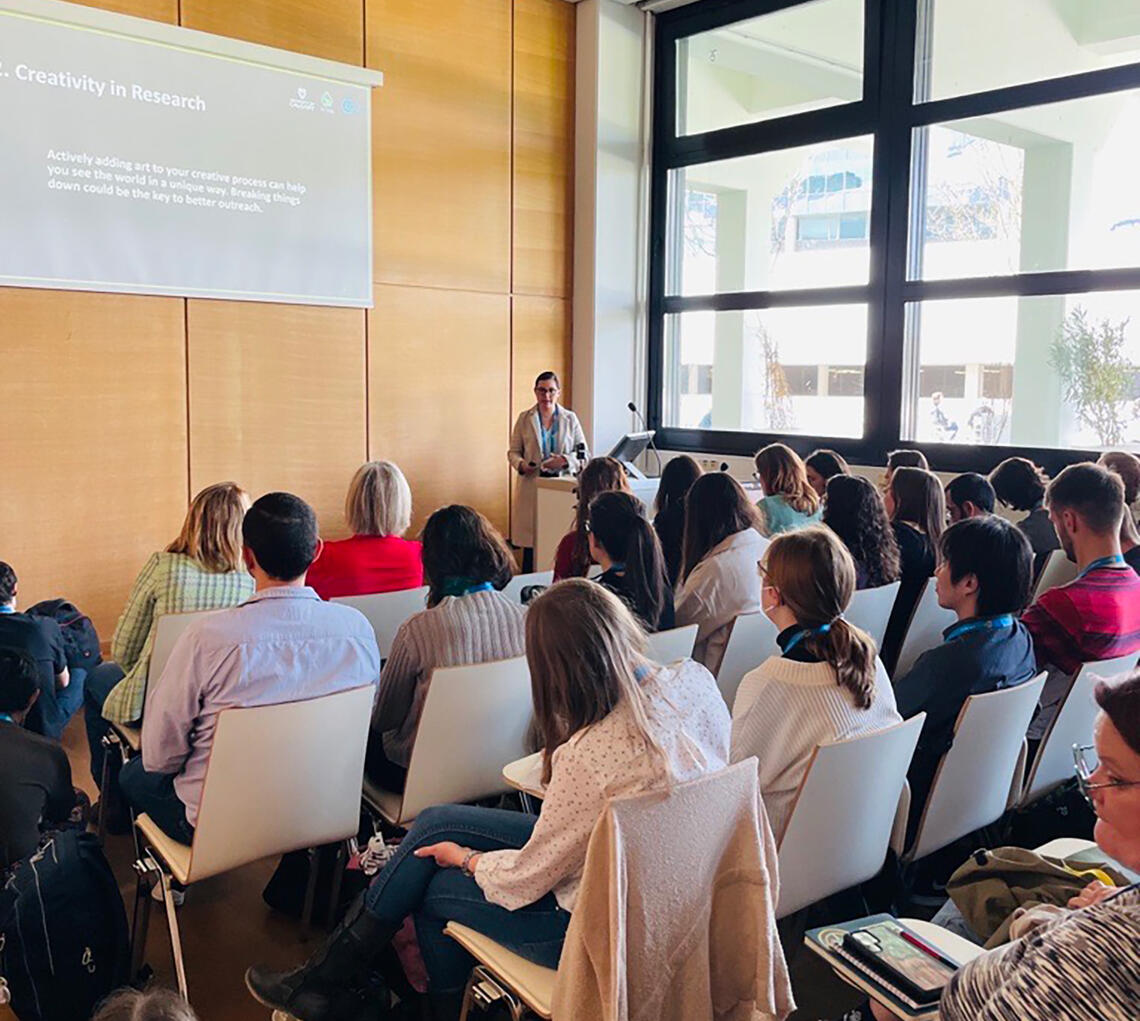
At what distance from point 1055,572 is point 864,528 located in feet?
2.96

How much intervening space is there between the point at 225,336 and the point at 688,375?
3500mm

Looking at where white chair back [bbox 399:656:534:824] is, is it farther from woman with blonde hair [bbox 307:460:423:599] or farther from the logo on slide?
the logo on slide

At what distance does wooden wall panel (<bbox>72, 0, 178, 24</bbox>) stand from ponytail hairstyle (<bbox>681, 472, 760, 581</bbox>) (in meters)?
4.14

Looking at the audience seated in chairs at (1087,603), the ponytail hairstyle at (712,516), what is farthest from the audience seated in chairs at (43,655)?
the audience seated in chairs at (1087,603)

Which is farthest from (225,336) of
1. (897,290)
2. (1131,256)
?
(1131,256)

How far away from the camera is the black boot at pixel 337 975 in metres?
2.09

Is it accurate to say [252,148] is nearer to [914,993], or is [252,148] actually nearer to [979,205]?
[979,205]

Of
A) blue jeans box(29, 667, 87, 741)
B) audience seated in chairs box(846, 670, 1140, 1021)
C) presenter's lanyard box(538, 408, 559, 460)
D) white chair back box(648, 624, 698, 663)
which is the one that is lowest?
blue jeans box(29, 667, 87, 741)

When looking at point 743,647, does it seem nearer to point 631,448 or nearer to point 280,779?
point 280,779

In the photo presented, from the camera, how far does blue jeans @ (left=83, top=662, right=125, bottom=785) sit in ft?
10.9

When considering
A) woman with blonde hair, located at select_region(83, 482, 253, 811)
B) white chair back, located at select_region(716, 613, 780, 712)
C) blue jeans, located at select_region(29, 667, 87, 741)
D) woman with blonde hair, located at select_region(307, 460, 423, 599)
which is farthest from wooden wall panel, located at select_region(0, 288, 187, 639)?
white chair back, located at select_region(716, 613, 780, 712)

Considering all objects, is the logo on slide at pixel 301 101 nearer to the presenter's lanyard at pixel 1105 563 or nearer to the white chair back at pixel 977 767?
the presenter's lanyard at pixel 1105 563

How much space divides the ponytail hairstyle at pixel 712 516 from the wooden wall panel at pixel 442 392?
3.55 m

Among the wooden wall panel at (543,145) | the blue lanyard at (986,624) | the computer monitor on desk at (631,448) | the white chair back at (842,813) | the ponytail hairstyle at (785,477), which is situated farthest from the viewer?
the wooden wall panel at (543,145)
